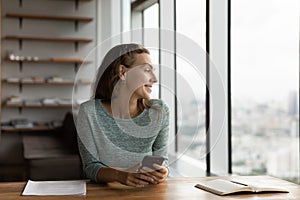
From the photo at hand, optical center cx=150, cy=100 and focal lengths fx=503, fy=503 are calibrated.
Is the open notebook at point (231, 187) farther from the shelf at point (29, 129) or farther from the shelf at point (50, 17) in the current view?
the shelf at point (50, 17)

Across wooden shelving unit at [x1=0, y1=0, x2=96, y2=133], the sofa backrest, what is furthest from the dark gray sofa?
wooden shelving unit at [x1=0, y1=0, x2=96, y2=133]

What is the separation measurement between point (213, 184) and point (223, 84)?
1503 mm

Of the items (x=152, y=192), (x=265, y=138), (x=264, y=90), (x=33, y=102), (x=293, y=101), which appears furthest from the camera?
(x=33, y=102)

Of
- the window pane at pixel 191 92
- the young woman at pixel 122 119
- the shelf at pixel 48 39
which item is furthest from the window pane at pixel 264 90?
the shelf at pixel 48 39

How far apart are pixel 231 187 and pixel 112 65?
2.26 feet

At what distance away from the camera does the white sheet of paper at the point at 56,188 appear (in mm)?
1759

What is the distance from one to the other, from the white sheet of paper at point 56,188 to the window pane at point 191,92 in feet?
1.43

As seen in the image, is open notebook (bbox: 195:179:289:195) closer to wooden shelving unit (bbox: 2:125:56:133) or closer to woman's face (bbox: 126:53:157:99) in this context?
woman's face (bbox: 126:53:157:99)

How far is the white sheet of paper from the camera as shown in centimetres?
176

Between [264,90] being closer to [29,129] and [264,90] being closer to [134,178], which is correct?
[134,178]

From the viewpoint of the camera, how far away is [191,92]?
6.81 feet

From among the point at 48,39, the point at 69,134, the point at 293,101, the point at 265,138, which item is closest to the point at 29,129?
the point at 69,134

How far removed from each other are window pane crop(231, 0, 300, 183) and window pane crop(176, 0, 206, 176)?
0.26m

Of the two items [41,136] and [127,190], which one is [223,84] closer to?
[127,190]
